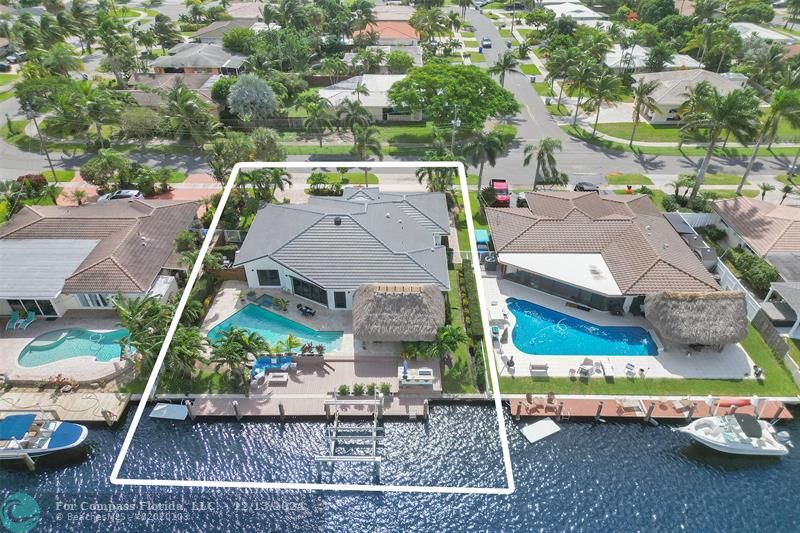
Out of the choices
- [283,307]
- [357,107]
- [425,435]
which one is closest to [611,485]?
[425,435]

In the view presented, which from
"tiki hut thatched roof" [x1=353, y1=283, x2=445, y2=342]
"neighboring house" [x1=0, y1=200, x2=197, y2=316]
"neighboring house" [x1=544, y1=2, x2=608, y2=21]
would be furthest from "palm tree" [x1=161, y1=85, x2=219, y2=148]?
"neighboring house" [x1=544, y1=2, x2=608, y2=21]

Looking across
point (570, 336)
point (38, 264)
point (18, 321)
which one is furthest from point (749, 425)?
point (38, 264)

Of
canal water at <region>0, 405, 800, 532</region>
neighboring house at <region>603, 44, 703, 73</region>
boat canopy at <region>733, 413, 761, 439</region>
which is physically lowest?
canal water at <region>0, 405, 800, 532</region>

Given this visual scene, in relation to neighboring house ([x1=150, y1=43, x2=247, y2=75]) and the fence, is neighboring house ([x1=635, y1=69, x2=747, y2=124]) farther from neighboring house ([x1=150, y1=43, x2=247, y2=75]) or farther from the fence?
neighboring house ([x1=150, y1=43, x2=247, y2=75])

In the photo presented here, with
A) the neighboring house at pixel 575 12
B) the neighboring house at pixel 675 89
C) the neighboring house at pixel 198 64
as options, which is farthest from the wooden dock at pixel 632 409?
the neighboring house at pixel 575 12

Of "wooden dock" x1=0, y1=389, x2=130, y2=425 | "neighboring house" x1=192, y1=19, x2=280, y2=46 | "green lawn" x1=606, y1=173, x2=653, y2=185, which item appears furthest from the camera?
"neighboring house" x1=192, y1=19, x2=280, y2=46

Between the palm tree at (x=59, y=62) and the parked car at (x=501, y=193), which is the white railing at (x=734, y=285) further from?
the palm tree at (x=59, y=62)

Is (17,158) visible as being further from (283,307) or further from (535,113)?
(535,113)
